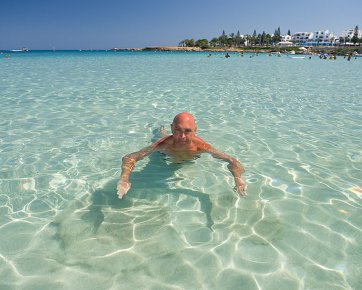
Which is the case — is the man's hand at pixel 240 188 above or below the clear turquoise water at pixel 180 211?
above

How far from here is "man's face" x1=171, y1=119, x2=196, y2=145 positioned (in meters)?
3.89

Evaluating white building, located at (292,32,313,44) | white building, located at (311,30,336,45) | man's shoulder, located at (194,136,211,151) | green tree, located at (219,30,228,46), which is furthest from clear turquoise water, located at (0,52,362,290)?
white building, located at (292,32,313,44)

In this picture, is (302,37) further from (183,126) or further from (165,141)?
(183,126)

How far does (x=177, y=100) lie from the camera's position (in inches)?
414

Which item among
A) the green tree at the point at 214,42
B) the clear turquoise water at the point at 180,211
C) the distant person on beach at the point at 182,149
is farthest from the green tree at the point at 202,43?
the distant person on beach at the point at 182,149

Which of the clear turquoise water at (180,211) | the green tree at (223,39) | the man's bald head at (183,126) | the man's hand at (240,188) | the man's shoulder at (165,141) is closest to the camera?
the clear turquoise water at (180,211)

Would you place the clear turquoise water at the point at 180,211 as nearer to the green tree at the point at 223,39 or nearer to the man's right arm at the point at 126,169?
the man's right arm at the point at 126,169

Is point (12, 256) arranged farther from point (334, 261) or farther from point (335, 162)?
point (335, 162)

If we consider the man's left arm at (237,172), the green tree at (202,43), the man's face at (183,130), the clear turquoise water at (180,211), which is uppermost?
the green tree at (202,43)

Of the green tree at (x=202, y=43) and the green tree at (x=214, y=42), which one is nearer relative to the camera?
the green tree at (x=202, y=43)

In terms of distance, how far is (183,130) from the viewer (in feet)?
12.9

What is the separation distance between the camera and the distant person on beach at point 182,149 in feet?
11.9

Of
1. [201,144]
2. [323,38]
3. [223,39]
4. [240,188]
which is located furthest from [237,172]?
[323,38]

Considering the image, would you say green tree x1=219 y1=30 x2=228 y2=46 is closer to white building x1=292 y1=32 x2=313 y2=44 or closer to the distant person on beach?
white building x1=292 y1=32 x2=313 y2=44
